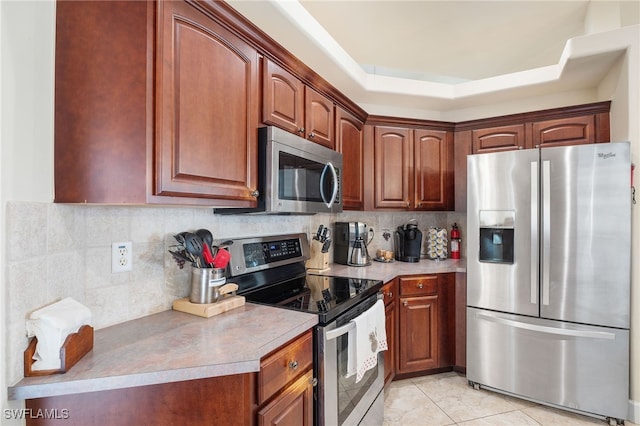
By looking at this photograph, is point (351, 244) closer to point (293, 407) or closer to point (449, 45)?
point (293, 407)

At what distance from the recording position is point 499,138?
2852 millimetres

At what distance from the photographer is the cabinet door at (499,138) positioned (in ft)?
9.07

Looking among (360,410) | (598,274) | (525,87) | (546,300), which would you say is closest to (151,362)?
(360,410)

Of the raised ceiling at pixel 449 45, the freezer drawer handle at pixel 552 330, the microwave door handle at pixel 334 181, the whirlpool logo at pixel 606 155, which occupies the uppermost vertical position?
the raised ceiling at pixel 449 45

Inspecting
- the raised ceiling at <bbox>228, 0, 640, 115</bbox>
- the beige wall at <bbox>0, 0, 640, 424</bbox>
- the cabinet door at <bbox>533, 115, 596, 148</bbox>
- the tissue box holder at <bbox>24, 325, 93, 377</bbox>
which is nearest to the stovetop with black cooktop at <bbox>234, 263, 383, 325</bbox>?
the beige wall at <bbox>0, 0, 640, 424</bbox>

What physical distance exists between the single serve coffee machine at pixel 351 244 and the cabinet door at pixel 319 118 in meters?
0.72

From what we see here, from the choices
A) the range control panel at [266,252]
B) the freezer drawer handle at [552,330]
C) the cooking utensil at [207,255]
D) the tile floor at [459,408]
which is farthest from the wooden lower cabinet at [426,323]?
the cooking utensil at [207,255]

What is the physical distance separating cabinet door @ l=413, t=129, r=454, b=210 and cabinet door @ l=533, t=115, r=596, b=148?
0.70 meters

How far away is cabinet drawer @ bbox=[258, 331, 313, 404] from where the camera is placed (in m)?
1.07

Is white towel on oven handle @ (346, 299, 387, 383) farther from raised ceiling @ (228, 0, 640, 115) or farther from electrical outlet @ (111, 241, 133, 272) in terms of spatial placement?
raised ceiling @ (228, 0, 640, 115)

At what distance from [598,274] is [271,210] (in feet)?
6.81

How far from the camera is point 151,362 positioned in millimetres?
948

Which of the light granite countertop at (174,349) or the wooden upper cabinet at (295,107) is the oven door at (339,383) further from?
the wooden upper cabinet at (295,107)

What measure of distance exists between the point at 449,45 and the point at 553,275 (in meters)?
2.03
